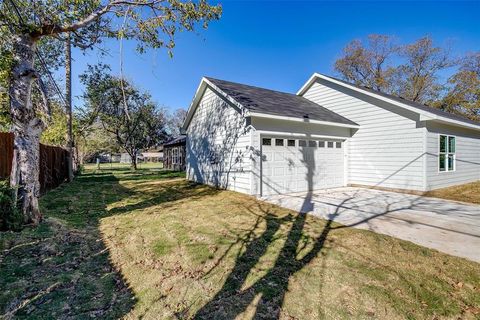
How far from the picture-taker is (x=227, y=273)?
3.29m

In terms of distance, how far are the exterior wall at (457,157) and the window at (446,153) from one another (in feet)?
0.69

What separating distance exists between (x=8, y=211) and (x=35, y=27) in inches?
148

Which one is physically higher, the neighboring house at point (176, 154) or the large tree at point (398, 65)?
the large tree at point (398, 65)

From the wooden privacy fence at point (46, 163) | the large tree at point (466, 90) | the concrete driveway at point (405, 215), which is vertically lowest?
the concrete driveway at point (405, 215)

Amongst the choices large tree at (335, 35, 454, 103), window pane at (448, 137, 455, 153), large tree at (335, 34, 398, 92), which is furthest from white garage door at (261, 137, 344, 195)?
large tree at (335, 35, 454, 103)

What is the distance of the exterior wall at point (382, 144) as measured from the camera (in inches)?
358

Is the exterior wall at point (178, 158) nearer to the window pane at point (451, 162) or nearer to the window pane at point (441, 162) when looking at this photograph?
the window pane at point (441, 162)

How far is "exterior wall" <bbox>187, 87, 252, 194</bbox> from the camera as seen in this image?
28.9 feet

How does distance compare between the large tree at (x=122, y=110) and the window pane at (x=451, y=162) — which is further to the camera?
the large tree at (x=122, y=110)

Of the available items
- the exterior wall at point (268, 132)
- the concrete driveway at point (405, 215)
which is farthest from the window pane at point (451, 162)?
the exterior wall at point (268, 132)

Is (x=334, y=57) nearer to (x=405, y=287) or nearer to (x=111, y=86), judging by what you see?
(x=111, y=86)

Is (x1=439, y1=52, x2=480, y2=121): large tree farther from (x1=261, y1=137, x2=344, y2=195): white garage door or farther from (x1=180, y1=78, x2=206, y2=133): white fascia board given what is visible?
(x1=180, y1=78, x2=206, y2=133): white fascia board

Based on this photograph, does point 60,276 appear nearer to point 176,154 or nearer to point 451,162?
point 451,162

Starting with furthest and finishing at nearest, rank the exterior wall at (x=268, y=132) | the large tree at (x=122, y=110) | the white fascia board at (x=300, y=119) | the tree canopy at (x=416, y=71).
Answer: the tree canopy at (x=416, y=71), the large tree at (x=122, y=110), the exterior wall at (x=268, y=132), the white fascia board at (x=300, y=119)
